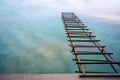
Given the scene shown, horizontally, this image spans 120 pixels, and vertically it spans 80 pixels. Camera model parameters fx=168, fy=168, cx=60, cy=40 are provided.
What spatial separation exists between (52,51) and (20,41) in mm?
3157

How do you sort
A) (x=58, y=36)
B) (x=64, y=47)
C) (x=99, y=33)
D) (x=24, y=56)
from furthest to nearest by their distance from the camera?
(x=99, y=33) < (x=58, y=36) < (x=64, y=47) < (x=24, y=56)

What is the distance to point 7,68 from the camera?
868 centimetres

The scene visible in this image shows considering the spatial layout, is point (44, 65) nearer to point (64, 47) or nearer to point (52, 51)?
→ point (52, 51)

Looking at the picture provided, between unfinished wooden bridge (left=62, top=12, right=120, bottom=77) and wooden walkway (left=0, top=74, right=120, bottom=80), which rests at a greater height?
wooden walkway (left=0, top=74, right=120, bottom=80)

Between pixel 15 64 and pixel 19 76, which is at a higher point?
pixel 19 76

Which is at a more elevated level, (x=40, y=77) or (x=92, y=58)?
(x=40, y=77)

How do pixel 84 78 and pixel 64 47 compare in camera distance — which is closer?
pixel 84 78

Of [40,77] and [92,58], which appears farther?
[92,58]

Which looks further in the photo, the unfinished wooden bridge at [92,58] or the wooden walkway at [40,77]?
the unfinished wooden bridge at [92,58]

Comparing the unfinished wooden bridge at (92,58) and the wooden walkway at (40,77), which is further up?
the wooden walkway at (40,77)

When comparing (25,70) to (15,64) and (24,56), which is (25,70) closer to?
(15,64)

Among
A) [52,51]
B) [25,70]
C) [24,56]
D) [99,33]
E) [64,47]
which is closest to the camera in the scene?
[25,70]

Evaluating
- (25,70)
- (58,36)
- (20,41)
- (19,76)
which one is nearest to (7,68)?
(25,70)

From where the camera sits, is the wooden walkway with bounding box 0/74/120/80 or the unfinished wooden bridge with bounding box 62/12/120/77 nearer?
the wooden walkway with bounding box 0/74/120/80
